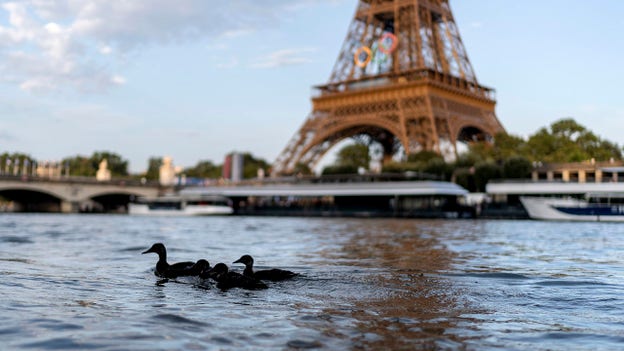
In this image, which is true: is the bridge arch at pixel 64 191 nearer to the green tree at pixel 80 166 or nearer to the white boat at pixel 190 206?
the white boat at pixel 190 206

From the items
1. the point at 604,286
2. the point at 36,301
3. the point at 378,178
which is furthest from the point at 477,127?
the point at 36,301

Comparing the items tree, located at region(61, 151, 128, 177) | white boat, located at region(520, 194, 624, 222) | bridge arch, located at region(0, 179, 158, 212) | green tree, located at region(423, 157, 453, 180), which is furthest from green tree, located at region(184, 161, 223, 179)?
white boat, located at region(520, 194, 624, 222)

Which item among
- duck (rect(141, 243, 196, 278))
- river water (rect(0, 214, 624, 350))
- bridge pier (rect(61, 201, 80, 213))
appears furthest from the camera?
bridge pier (rect(61, 201, 80, 213))

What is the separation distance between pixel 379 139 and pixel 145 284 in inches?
2955

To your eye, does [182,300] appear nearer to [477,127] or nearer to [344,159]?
[477,127]

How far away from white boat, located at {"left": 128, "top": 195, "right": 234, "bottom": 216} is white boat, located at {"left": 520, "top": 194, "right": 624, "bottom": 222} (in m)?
31.7

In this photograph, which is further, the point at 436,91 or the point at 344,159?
the point at 344,159

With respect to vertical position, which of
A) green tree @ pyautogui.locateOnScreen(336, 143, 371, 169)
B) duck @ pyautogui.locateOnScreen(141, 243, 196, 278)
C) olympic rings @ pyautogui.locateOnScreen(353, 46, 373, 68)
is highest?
olympic rings @ pyautogui.locateOnScreen(353, 46, 373, 68)

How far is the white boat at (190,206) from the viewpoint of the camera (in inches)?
2665

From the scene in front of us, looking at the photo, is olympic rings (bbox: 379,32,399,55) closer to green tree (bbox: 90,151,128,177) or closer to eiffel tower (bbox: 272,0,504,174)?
eiffel tower (bbox: 272,0,504,174)

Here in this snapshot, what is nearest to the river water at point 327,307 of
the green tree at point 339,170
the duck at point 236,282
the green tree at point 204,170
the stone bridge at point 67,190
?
the duck at point 236,282

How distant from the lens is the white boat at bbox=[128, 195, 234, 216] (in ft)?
222

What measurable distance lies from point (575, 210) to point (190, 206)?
38810 millimetres

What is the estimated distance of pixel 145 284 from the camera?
9.98 metres
